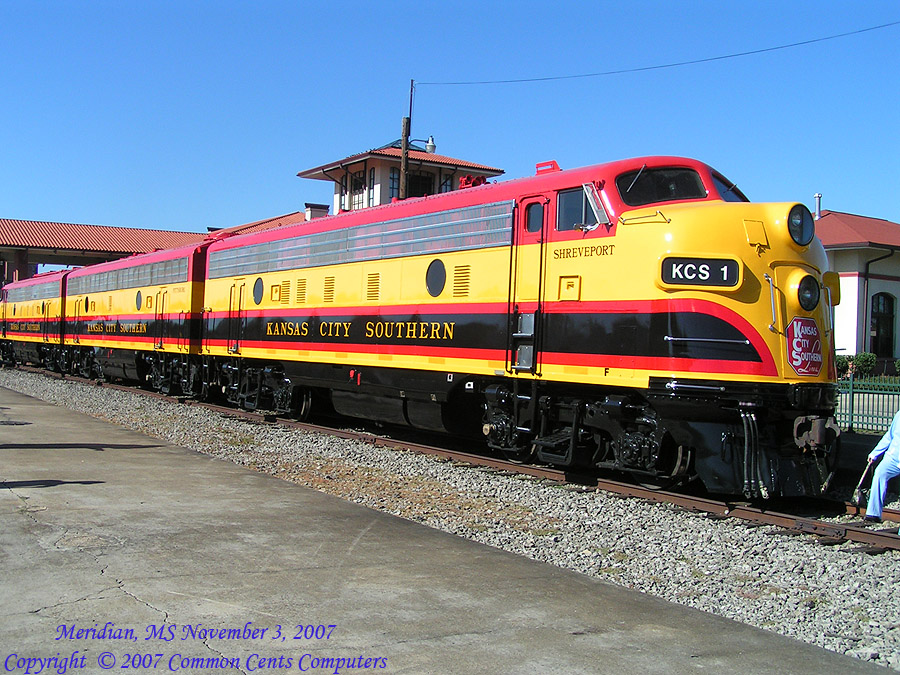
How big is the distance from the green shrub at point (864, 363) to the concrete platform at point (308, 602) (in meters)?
27.5

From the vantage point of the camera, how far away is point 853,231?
32.9 m

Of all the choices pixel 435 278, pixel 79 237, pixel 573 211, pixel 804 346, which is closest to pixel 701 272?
pixel 804 346

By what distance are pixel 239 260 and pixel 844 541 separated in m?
12.7

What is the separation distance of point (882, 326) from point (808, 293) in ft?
93.3

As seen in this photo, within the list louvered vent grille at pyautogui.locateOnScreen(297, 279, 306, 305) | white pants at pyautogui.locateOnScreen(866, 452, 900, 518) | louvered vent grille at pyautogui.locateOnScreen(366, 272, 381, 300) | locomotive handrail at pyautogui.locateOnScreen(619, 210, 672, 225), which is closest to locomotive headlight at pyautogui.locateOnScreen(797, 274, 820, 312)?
locomotive handrail at pyautogui.locateOnScreen(619, 210, 672, 225)

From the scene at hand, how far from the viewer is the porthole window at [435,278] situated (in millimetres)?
11195

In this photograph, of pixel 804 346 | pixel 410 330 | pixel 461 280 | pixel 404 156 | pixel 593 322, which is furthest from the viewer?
pixel 404 156

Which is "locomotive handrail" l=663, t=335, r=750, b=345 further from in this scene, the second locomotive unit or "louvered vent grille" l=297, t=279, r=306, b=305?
"louvered vent grille" l=297, t=279, r=306, b=305

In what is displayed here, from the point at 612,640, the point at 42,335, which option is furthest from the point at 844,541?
the point at 42,335

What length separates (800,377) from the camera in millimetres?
8188

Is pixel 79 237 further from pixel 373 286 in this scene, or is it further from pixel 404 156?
pixel 373 286

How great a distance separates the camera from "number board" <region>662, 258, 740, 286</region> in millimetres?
8164

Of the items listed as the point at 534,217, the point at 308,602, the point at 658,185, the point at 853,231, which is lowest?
the point at 308,602

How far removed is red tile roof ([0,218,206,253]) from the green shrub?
40.4 metres
